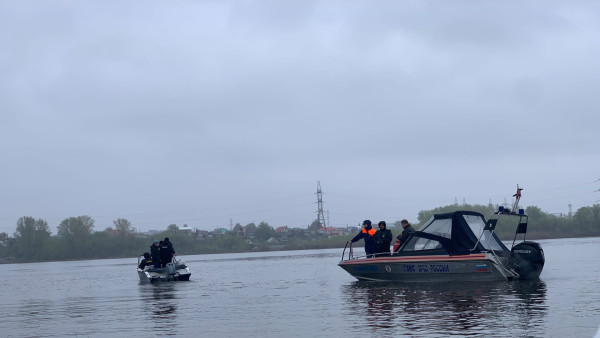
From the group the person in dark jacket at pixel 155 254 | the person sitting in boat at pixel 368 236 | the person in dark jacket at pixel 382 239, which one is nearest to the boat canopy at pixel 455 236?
the person in dark jacket at pixel 382 239

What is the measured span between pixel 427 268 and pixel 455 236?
1363mm

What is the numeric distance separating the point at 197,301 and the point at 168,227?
12387 cm

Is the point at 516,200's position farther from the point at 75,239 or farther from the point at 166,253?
the point at 75,239

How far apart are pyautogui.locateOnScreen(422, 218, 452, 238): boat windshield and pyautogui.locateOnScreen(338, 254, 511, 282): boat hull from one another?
701 mm

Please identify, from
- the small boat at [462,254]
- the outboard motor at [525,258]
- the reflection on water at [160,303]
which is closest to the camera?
the reflection on water at [160,303]

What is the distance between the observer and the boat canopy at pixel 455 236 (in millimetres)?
22891

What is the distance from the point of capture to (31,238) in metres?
129

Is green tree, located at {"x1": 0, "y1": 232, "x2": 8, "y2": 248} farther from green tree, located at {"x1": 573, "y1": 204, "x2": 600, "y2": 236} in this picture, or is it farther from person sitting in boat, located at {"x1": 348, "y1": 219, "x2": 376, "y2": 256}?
person sitting in boat, located at {"x1": 348, "y1": 219, "x2": 376, "y2": 256}

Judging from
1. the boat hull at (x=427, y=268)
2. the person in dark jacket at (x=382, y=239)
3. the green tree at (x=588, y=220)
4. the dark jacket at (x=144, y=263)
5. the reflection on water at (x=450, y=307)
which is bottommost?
the reflection on water at (x=450, y=307)

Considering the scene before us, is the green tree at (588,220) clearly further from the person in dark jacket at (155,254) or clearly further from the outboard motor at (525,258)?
the outboard motor at (525,258)

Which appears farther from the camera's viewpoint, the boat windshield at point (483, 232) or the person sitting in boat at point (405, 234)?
the person sitting in boat at point (405, 234)

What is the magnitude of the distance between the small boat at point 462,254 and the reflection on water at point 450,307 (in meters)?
0.43

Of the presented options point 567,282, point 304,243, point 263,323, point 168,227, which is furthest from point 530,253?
point 168,227

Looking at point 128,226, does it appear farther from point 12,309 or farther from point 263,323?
point 263,323
